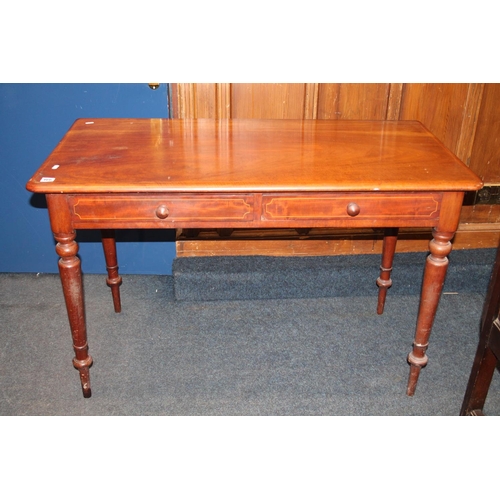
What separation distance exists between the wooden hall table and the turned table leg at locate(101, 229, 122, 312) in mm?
529

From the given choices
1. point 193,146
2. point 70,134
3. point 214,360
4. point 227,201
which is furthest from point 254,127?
point 214,360

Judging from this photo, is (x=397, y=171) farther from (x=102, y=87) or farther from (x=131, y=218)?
(x=102, y=87)

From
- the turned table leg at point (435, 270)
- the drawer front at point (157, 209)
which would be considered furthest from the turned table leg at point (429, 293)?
the drawer front at point (157, 209)

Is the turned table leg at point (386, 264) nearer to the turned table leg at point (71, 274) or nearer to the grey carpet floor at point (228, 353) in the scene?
the grey carpet floor at point (228, 353)

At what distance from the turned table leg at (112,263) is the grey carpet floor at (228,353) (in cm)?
9

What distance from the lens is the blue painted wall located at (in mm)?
2578

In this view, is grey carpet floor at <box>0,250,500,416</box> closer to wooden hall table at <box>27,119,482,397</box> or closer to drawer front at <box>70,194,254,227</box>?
wooden hall table at <box>27,119,482,397</box>

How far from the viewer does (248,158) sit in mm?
1966

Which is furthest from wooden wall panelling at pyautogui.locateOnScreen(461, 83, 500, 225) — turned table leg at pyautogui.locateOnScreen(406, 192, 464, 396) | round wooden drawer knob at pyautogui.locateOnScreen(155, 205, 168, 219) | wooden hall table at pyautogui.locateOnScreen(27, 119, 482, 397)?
round wooden drawer knob at pyautogui.locateOnScreen(155, 205, 168, 219)

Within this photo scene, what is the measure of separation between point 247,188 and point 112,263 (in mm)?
1033

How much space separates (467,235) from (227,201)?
1667 millimetres

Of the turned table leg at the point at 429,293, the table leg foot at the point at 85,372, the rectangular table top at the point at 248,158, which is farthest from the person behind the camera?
the table leg foot at the point at 85,372

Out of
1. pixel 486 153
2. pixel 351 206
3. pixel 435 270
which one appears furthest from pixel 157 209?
pixel 486 153

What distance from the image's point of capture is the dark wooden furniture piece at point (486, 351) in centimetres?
183
